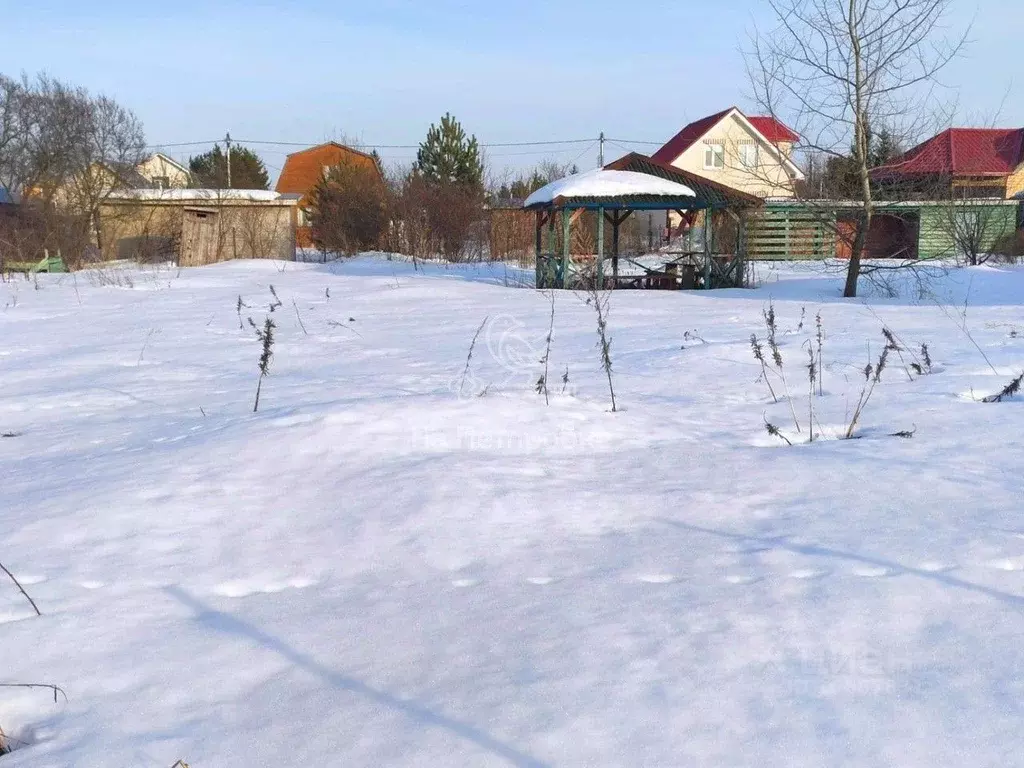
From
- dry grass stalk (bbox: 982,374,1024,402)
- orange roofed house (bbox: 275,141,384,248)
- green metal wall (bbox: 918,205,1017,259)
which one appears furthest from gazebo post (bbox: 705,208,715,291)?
orange roofed house (bbox: 275,141,384,248)

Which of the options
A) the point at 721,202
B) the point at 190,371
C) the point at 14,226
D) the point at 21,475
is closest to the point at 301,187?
the point at 14,226

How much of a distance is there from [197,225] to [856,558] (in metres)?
25.2

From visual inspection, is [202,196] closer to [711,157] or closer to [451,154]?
[451,154]

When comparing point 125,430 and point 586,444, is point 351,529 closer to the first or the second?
point 586,444

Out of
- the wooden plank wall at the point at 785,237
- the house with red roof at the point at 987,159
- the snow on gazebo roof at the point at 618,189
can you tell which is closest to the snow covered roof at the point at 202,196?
the snow on gazebo roof at the point at 618,189

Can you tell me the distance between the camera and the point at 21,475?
4.37m

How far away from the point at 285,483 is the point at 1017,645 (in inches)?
111

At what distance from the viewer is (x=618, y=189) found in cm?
1738

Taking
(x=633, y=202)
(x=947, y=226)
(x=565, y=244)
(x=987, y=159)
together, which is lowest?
(x=565, y=244)

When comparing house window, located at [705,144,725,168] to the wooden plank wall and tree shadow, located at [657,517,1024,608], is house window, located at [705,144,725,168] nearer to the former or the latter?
the wooden plank wall

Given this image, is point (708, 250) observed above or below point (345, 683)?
above

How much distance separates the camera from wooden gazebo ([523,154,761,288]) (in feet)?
57.0

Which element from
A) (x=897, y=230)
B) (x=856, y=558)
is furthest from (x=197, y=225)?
(x=856, y=558)

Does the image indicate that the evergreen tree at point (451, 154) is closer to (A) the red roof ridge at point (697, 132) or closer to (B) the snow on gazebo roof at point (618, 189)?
(A) the red roof ridge at point (697, 132)
